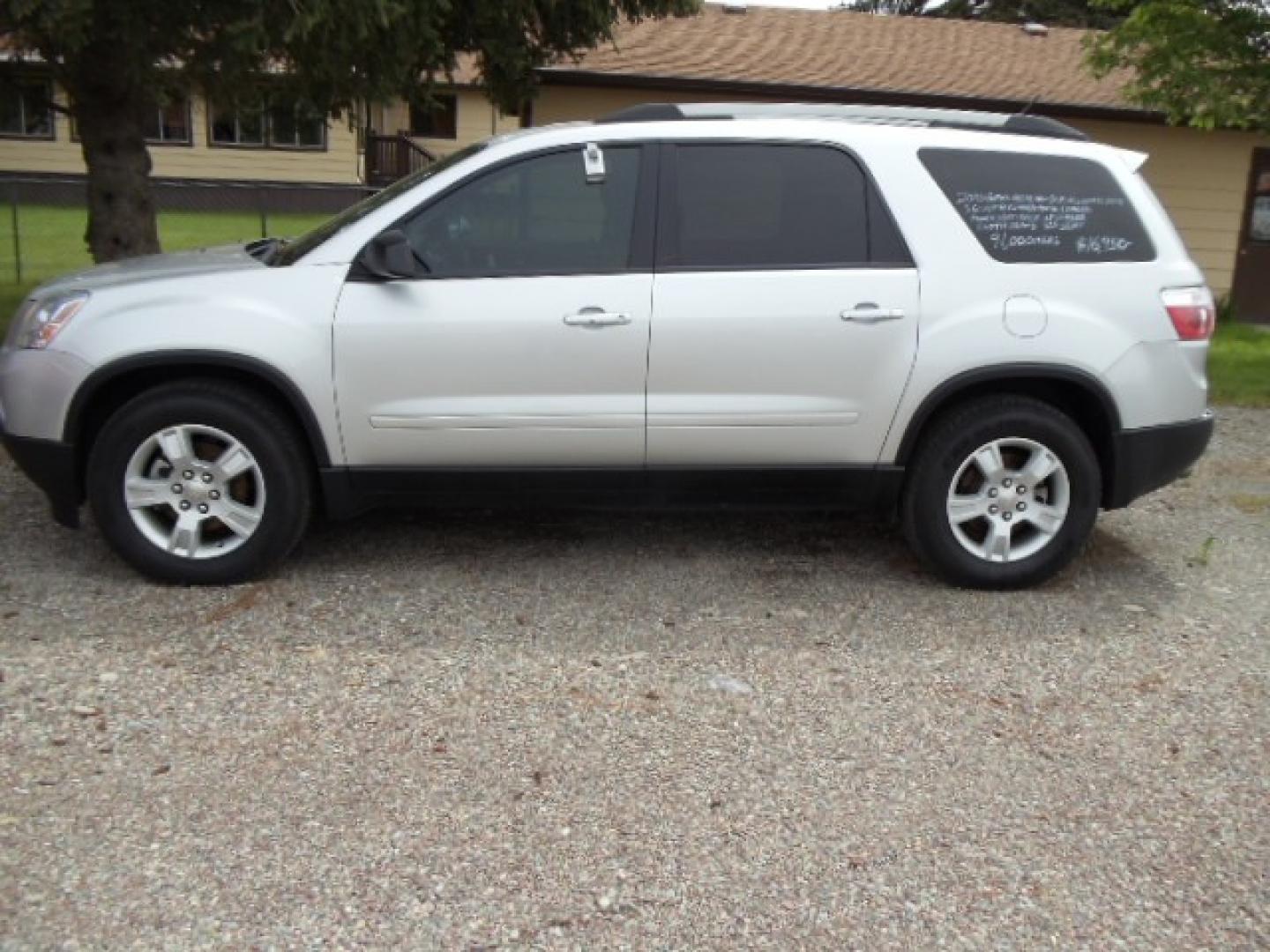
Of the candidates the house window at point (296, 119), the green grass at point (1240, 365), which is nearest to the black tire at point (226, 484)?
the house window at point (296, 119)

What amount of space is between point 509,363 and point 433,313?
35cm

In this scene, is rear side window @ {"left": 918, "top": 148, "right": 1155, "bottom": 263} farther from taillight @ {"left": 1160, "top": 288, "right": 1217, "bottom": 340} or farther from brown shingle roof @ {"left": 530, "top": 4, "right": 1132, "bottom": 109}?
brown shingle roof @ {"left": 530, "top": 4, "right": 1132, "bottom": 109}

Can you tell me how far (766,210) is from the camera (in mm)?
4672

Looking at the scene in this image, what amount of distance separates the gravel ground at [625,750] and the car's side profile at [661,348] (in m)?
0.42

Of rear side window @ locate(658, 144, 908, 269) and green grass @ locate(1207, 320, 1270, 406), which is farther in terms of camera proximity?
green grass @ locate(1207, 320, 1270, 406)

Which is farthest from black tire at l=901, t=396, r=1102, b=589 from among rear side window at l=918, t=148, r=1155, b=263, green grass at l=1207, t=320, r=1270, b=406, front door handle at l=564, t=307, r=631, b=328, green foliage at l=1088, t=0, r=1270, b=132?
green foliage at l=1088, t=0, r=1270, b=132

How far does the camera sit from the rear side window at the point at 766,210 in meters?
4.61

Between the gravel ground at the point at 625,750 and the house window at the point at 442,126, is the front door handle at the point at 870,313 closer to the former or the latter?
the gravel ground at the point at 625,750

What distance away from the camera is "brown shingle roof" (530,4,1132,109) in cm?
1568

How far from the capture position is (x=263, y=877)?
9.33ft

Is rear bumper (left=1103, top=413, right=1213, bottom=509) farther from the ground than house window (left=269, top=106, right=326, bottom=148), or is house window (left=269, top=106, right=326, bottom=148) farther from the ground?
house window (left=269, top=106, right=326, bottom=148)

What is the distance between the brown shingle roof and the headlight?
35.5ft

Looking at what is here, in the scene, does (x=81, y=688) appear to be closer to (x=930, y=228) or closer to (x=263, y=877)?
(x=263, y=877)

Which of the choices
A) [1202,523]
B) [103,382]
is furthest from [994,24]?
[103,382]
